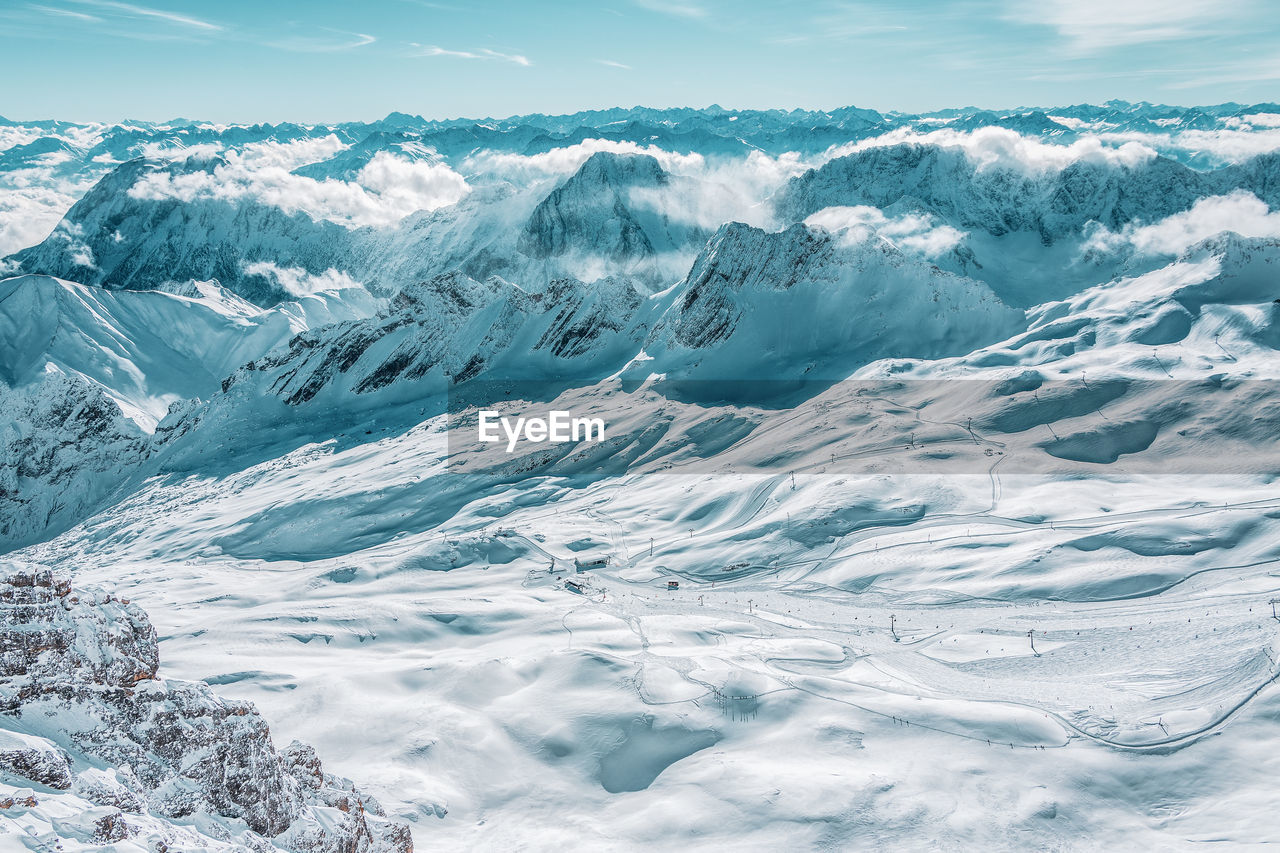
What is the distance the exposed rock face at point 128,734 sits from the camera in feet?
108

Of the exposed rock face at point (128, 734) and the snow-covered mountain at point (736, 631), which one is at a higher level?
the exposed rock face at point (128, 734)

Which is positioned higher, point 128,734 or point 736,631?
point 128,734

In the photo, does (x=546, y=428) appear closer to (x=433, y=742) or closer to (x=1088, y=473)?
(x=1088, y=473)

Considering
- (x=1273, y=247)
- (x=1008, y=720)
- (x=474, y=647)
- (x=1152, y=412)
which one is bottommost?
(x=474, y=647)

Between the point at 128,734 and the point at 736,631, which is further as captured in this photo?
the point at 736,631

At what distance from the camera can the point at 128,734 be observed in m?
37.1

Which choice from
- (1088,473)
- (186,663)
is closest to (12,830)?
(186,663)

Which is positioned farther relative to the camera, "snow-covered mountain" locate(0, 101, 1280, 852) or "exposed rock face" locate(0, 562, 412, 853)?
"snow-covered mountain" locate(0, 101, 1280, 852)

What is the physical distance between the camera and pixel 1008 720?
6397 centimetres

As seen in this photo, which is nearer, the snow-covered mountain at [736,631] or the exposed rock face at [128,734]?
the exposed rock face at [128,734]

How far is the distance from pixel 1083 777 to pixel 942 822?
479 inches

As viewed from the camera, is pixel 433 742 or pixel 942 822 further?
pixel 433 742

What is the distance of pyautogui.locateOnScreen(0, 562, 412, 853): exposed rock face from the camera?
32.9 meters

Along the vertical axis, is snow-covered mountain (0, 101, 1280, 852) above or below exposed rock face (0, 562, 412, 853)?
below
